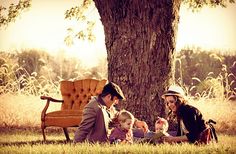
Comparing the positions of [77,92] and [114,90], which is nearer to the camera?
[114,90]

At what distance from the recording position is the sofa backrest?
7.63 m

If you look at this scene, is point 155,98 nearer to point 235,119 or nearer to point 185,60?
point 235,119

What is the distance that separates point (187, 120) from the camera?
16.7 feet

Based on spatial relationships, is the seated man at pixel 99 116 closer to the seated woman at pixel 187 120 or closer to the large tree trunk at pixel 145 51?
the seated woman at pixel 187 120

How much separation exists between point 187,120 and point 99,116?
862 mm

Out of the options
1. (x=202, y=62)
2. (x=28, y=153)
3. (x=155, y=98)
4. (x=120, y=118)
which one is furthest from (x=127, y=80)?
(x=202, y=62)

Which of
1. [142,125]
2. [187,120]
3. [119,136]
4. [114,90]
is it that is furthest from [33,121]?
[187,120]

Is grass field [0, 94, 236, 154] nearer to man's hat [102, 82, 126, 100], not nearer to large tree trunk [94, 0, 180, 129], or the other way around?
large tree trunk [94, 0, 180, 129]

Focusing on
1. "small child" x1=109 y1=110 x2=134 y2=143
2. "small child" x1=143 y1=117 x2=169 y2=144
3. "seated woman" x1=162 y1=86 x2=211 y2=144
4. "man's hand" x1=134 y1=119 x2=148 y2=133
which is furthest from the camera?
"man's hand" x1=134 y1=119 x2=148 y2=133

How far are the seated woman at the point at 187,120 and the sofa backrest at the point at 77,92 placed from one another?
8.01ft

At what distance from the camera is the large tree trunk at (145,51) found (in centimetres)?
671

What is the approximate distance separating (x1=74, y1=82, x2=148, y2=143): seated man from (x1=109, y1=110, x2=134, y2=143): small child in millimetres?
89

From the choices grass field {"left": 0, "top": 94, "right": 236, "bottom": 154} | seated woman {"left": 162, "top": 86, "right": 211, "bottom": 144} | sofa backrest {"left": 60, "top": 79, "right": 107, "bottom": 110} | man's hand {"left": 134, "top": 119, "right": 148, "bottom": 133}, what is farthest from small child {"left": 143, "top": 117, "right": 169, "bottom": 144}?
sofa backrest {"left": 60, "top": 79, "right": 107, "bottom": 110}

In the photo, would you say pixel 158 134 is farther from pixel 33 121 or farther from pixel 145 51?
pixel 33 121
